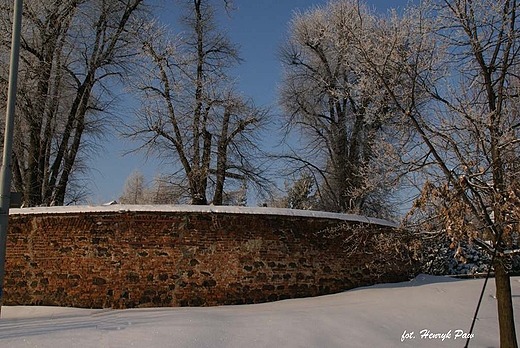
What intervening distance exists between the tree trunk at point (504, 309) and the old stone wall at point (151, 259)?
113 inches

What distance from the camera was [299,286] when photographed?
10.8 meters

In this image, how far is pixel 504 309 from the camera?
738 centimetres

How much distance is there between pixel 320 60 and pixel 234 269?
49.5 ft

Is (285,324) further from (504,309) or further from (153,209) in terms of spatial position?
(153,209)

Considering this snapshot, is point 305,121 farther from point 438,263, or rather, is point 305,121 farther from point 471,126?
point 471,126

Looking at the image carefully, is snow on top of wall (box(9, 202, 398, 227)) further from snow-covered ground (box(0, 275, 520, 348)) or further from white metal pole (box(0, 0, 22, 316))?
white metal pole (box(0, 0, 22, 316))

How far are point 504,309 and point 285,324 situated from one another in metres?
3.29

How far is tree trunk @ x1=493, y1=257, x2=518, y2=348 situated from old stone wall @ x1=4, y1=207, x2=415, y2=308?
9.39 feet

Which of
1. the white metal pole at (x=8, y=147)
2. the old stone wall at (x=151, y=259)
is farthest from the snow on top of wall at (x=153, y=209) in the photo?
the white metal pole at (x=8, y=147)

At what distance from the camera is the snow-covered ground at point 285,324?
750cm

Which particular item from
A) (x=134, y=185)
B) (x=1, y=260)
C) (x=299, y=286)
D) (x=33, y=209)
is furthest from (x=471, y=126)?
(x=134, y=185)

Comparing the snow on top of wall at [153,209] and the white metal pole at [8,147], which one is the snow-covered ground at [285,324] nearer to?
the white metal pole at [8,147]

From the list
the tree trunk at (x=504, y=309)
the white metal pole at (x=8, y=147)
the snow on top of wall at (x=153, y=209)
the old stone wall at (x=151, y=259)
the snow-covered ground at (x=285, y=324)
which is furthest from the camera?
the snow on top of wall at (x=153, y=209)

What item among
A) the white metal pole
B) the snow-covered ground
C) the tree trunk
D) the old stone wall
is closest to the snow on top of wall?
the old stone wall
